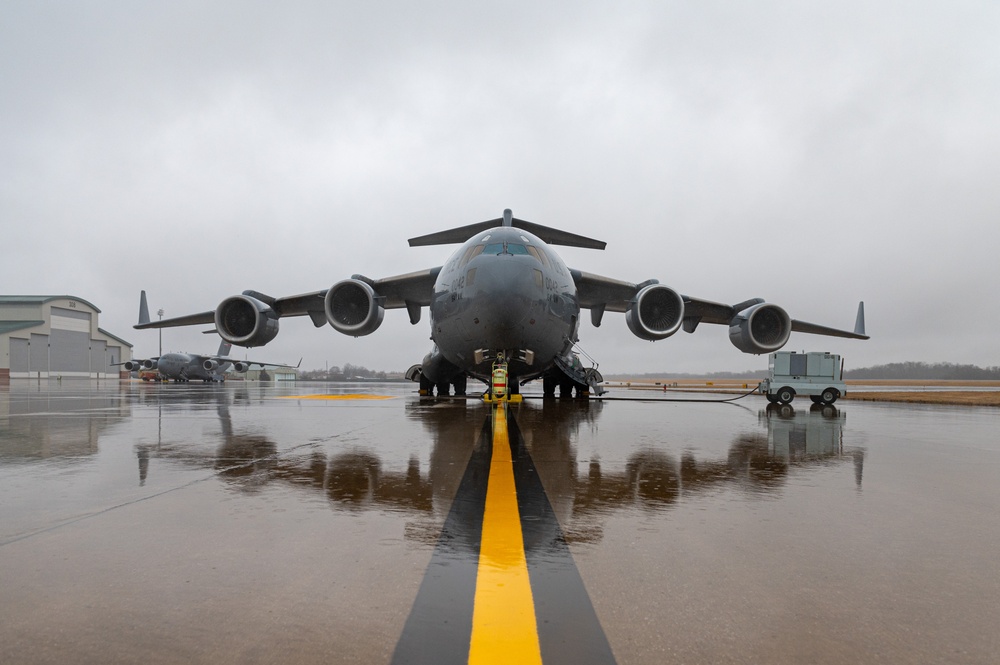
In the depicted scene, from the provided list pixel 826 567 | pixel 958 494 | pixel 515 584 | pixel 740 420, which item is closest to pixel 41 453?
pixel 515 584

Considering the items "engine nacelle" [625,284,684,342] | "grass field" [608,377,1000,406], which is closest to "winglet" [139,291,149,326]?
"engine nacelle" [625,284,684,342]

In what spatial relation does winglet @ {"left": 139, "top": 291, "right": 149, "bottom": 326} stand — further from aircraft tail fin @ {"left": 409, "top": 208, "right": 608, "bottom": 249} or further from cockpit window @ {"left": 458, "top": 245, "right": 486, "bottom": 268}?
cockpit window @ {"left": 458, "top": 245, "right": 486, "bottom": 268}

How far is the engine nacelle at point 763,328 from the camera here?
13070 mm

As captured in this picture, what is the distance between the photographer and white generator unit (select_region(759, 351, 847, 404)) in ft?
41.8

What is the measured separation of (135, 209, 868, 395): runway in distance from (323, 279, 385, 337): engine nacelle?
0.02 m

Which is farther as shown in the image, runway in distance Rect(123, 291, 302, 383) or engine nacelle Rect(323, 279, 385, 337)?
runway in distance Rect(123, 291, 302, 383)

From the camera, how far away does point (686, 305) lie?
591 inches

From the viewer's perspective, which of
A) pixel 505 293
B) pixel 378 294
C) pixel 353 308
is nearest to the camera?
pixel 505 293

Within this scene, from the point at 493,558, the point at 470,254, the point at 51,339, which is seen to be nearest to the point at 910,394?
the point at 470,254

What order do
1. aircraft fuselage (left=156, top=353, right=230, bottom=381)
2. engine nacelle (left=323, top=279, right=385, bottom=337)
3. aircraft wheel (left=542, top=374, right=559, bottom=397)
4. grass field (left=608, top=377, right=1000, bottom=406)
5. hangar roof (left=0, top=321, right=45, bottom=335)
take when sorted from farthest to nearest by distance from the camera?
hangar roof (left=0, top=321, right=45, bottom=335)
aircraft fuselage (left=156, top=353, right=230, bottom=381)
grass field (left=608, top=377, right=1000, bottom=406)
aircraft wheel (left=542, top=374, right=559, bottom=397)
engine nacelle (left=323, top=279, right=385, bottom=337)

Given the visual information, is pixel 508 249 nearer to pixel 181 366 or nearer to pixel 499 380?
pixel 499 380

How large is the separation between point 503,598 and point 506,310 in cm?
742

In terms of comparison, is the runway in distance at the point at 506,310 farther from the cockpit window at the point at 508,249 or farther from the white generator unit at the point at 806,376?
the white generator unit at the point at 806,376

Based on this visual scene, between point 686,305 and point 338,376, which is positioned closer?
point 686,305
